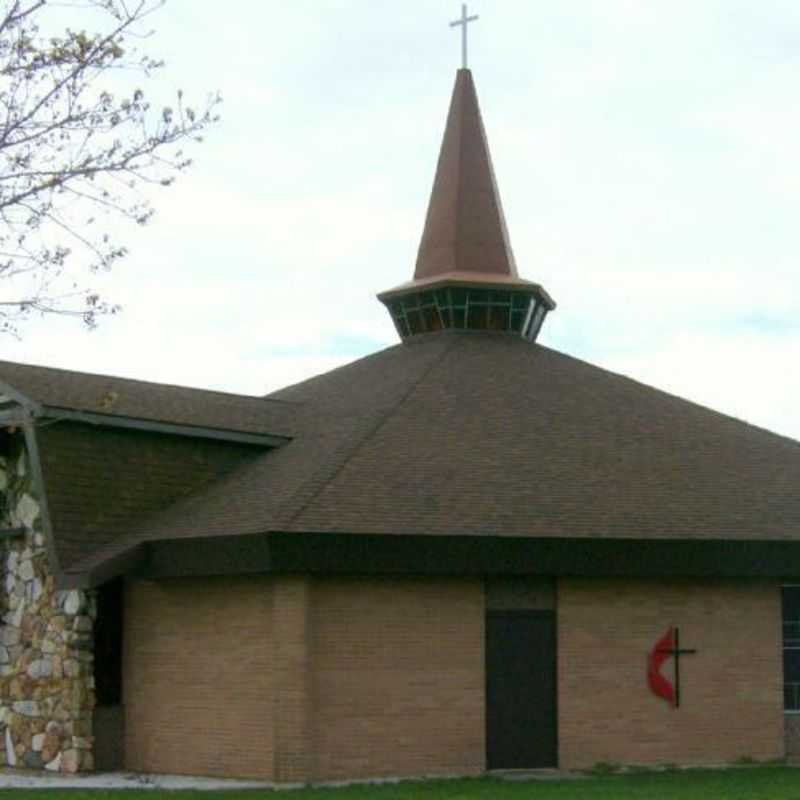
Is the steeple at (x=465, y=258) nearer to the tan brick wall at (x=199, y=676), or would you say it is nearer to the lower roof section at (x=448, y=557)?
the lower roof section at (x=448, y=557)

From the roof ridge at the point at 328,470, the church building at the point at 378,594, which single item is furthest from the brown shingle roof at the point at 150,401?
the roof ridge at the point at 328,470

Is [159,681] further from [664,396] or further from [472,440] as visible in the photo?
[664,396]

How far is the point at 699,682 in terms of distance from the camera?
803 inches

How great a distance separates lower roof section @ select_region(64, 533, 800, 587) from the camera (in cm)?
1867

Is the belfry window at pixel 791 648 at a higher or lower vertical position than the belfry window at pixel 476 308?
lower

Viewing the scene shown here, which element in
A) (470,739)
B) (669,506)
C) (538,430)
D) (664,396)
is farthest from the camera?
(664,396)

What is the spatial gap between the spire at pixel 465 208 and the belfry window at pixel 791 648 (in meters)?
8.24

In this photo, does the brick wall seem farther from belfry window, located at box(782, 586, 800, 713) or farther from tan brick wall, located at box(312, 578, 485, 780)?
belfry window, located at box(782, 586, 800, 713)

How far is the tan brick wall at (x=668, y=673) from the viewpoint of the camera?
19922mm

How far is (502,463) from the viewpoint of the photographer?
2119cm

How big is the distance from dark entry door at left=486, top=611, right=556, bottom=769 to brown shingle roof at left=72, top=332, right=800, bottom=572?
4.09 feet

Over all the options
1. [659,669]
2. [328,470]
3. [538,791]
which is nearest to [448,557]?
[328,470]

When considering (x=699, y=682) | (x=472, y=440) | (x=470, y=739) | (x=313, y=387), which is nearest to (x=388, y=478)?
(x=472, y=440)

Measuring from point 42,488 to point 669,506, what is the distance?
24.9ft
